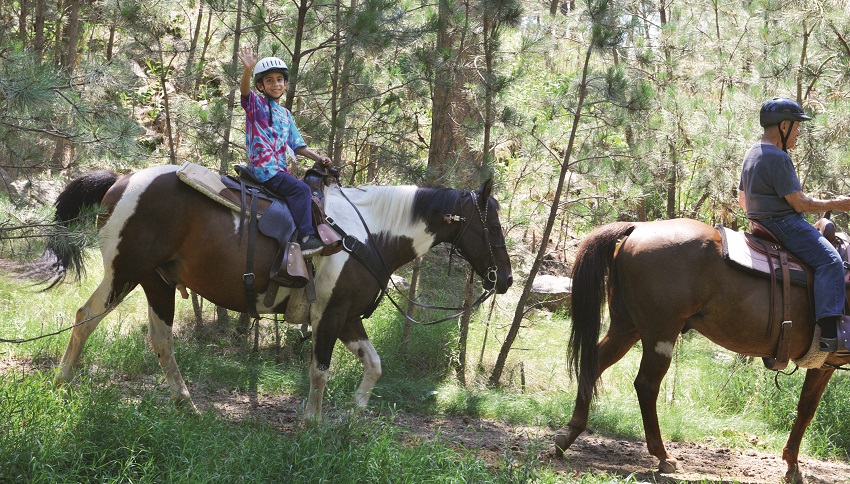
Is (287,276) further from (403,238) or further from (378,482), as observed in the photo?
(378,482)

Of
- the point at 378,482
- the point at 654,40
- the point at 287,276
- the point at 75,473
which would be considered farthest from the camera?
the point at 654,40

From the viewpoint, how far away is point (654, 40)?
10773 millimetres

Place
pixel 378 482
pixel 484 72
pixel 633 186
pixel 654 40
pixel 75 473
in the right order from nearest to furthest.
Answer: pixel 75 473
pixel 378 482
pixel 484 72
pixel 633 186
pixel 654 40

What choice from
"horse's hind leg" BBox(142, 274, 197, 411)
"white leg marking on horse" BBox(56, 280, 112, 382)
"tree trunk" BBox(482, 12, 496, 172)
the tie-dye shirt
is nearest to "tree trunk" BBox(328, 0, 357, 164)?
"tree trunk" BBox(482, 12, 496, 172)

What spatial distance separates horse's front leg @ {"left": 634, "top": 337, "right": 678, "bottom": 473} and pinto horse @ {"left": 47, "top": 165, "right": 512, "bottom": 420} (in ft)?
3.95

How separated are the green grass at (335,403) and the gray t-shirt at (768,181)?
85.9 inches

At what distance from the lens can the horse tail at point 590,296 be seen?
549 centimetres

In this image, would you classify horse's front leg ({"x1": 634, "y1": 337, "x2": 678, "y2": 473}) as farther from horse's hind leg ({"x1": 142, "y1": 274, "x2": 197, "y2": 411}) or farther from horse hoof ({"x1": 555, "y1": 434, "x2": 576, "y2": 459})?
horse's hind leg ({"x1": 142, "y1": 274, "x2": 197, "y2": 411})

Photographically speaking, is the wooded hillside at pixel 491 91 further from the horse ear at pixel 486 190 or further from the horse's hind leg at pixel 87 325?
the horse ear at pixel 486 190

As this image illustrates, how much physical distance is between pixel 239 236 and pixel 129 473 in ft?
6.05

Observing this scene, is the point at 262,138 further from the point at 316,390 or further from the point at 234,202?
the point at 316,390

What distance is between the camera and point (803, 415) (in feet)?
18.5

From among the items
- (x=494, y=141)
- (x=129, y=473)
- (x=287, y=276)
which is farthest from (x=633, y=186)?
(x=129, y=473)

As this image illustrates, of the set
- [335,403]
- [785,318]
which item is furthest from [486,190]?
[785,318]
